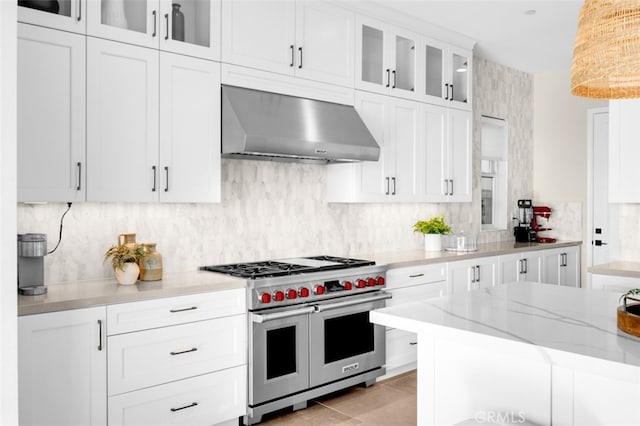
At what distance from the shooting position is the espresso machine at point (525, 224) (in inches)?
230

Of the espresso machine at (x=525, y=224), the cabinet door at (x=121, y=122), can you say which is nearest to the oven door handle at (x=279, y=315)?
the cabinet door at (x=121, y=122)

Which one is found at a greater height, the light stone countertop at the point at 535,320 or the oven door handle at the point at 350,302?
the light stone countertop at the point at 535,320

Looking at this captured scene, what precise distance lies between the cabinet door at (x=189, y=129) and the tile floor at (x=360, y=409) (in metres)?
1.42

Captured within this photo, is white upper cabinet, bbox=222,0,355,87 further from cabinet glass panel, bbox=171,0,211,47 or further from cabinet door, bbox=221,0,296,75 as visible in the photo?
cabinet glass panel, bbox=171,0,211,47

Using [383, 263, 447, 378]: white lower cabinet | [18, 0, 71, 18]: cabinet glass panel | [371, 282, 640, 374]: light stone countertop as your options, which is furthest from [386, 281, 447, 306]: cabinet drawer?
[18, 0, 71, 18]: cabinet glass panel

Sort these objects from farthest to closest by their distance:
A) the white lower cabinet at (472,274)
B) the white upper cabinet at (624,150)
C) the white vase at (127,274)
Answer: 1. the white lower cabinet at (472,274)
2. the white upper cabinet at (624,150)
3. the white vase at (127,274)

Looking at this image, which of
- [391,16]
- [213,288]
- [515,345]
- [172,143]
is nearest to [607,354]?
[515,345]

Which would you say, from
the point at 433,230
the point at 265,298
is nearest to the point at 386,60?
the point at 433,230

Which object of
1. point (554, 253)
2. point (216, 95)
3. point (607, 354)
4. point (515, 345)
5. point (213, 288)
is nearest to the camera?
point (607, 354)

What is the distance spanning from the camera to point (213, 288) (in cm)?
299

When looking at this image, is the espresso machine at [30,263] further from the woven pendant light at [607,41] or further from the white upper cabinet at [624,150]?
the white upper cabinet at [624,150]

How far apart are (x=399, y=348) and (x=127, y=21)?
112 inches

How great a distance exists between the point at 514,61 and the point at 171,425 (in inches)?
189

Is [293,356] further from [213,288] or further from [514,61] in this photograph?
[514,61]
